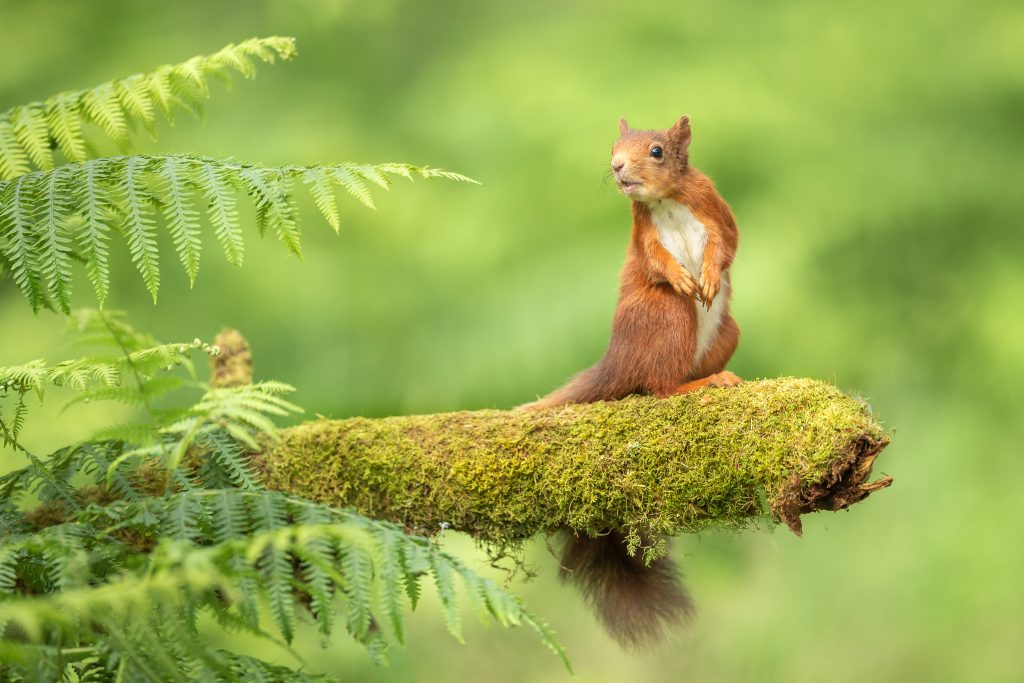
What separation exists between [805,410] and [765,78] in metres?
3.63

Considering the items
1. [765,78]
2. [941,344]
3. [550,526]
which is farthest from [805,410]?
[765,78]

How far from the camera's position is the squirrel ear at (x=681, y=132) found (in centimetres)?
309

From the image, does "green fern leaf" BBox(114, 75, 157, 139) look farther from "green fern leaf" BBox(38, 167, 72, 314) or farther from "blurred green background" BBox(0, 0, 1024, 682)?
"blurred green background" BBox(0, 0, 1024, 682)

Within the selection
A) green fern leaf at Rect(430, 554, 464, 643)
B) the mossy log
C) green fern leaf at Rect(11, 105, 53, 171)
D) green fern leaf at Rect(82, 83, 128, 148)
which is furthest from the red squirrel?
green fern leaf at Rect(11, 105, 53, 171)

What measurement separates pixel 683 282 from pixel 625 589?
893mm

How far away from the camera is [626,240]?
16.6 ft

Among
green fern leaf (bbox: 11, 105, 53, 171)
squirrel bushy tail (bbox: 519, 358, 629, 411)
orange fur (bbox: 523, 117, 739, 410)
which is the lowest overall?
squirrel bushy tail (bbox: 519, 358, 629, 411)

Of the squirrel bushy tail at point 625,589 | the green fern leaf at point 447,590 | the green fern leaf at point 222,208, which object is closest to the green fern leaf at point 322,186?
the green fern leaf at point 222,208

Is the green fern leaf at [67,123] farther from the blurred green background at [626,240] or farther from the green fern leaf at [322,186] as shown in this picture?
the blurred green background at [626,240]

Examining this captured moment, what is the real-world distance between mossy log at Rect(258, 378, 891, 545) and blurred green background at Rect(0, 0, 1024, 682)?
2.05 meters

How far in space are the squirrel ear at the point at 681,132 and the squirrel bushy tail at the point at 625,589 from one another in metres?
1.18

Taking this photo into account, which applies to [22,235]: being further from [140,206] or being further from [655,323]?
[655,323]

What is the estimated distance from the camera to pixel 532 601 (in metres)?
5.33

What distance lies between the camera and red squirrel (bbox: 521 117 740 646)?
9.71 ft
